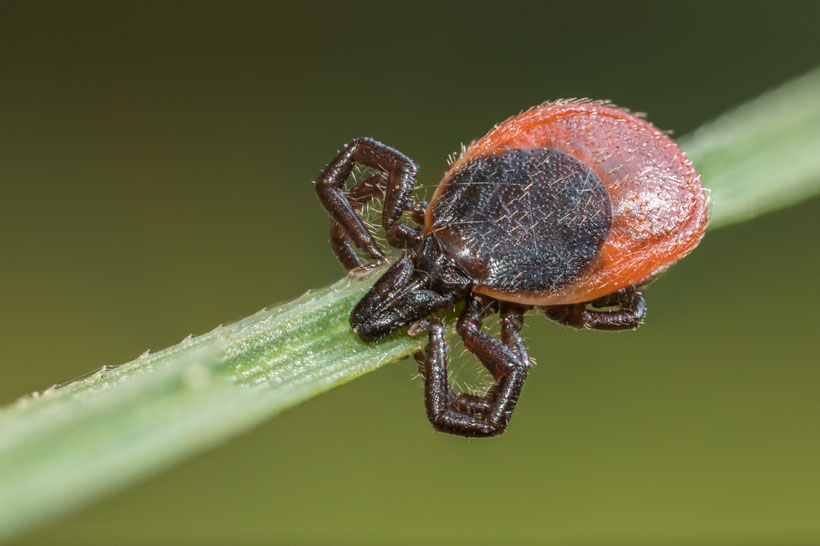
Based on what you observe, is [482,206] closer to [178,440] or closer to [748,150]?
[748,150]

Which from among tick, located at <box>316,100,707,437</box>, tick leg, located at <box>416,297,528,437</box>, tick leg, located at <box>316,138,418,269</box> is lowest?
tick leg, located at <box>416,297,528,437</box>

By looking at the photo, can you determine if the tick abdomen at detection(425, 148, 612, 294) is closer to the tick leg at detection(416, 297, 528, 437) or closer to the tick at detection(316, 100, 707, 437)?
the tick at detection(316, 100, 707, 437)

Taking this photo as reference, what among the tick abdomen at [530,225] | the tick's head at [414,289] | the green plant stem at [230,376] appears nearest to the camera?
the green plant stem at [230,376]

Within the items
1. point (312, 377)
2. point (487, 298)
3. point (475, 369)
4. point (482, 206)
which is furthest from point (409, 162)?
point (312, 377)

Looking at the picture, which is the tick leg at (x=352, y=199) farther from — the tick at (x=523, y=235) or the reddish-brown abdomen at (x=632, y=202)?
the reddish-brown abdomen at (x=632, y=202)

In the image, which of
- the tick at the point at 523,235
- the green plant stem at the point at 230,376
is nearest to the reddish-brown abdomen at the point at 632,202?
the tick at the point at 523,235

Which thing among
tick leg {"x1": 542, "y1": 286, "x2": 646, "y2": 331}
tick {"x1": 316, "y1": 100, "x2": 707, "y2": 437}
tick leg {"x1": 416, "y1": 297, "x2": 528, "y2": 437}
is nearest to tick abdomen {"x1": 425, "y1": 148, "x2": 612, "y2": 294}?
tick {"x1": 316, "y1": 100, "x2": 707, "y2": 437}

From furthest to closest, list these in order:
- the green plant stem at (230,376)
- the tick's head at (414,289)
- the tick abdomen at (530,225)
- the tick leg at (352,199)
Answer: the tick leg at (352,199)
the tick abdomen at (530,225)
the tick's head at (414,289)
the green plant stem at (230,376)

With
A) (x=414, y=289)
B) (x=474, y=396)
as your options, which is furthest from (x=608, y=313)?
(x=414, y=289)
